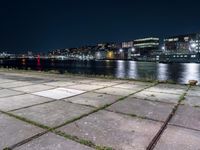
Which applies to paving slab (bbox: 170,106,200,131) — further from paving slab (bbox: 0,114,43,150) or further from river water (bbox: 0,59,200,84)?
river water (bbox: 0,59,200,84)

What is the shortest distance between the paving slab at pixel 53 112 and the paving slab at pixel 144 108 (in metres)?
1.03

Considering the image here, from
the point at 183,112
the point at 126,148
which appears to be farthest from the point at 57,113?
the point at 183,112

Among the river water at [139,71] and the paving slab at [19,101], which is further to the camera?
the river water at [139,71]

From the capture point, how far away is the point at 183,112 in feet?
18.3

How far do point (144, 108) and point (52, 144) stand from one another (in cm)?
336

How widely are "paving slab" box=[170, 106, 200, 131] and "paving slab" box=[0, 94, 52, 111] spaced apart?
4.43 metres

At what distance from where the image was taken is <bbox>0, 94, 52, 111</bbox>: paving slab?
237 inches

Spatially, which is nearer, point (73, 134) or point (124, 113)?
point (73, 134)

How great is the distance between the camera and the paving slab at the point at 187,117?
15.0ft

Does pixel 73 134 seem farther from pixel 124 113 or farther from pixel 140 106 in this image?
pixel 140 106

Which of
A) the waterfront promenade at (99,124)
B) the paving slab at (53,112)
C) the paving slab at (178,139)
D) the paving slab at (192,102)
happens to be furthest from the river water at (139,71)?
the paving slab at (178,139)

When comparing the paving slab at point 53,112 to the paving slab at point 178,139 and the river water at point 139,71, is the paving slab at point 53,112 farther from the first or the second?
the river water at point 139,71

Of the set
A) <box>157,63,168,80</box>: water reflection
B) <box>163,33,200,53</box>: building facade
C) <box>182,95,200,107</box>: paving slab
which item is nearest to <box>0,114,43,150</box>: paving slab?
<box>182,95,200,107</box>: paving slab

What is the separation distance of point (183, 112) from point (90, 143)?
3338 millimetres
